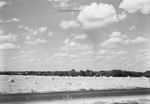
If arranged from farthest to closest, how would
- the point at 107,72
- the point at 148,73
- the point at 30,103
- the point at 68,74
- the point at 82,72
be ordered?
the point at 68,74 → the point at 82,72 → the point at 107,72 → the point at 148,73 → the point at 30,103

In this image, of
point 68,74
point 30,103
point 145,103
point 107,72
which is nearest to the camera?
point 145,103

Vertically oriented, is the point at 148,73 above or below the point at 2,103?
above

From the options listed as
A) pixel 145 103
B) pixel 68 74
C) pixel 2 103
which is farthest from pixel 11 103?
pixel 68 74

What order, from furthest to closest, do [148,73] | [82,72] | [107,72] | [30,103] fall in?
[82,72], [107,72], [148,73], [30,103]

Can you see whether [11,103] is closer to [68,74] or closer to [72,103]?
[72,103]

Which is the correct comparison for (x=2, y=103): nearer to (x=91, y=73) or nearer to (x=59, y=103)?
(x=59, y=103)

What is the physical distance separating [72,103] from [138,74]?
335ft

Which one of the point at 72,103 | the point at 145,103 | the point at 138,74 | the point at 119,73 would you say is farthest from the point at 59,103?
the point at 138,74

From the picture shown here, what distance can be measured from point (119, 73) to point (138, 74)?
11453mm

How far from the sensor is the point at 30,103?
2541 cm

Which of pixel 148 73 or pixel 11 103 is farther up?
pixel 148 73

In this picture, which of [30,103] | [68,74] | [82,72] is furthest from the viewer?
[68,74]

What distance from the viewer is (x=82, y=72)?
438ft

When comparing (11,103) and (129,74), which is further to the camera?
(129,74)
